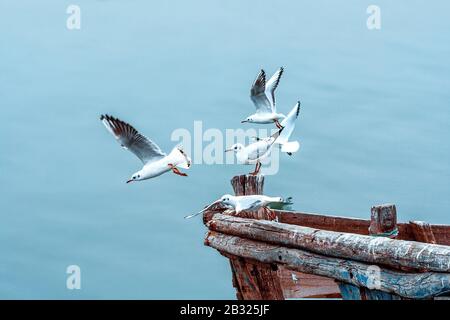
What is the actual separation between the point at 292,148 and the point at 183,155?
6.36 ft

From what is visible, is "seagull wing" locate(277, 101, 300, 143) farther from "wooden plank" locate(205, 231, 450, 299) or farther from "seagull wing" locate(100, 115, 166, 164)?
"seagull wing" locate(100, 115, 166, 164)

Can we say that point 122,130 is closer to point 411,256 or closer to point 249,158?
point 249,158

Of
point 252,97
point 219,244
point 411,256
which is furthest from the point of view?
point 252,97

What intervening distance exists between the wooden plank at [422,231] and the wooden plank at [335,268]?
1.32 m

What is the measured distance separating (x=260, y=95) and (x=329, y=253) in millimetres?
4564

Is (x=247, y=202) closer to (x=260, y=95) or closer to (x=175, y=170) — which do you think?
(x=175, y=170)

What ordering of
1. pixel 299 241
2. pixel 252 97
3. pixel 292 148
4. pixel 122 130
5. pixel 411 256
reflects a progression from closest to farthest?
pixel 411 256 < pixel 299 241 < pixel 122 130 < pixel 292 148 < pixel 252 97

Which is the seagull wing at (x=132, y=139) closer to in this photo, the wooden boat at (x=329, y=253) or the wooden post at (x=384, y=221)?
the wooden boat at (x=329, y=253)

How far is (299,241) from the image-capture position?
6613 millimetres

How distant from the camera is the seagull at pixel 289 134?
9.00 m

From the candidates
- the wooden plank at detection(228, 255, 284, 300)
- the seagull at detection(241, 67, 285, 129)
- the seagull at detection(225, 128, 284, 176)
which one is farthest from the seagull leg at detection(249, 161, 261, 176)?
the seagull at detection(241, 67, 285, 129)

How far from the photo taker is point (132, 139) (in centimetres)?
726
